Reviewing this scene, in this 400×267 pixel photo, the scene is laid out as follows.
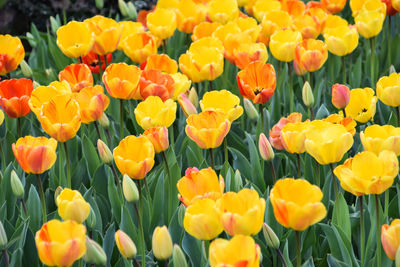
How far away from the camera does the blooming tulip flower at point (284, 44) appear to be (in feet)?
8.37

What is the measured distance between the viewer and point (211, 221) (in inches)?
56.1

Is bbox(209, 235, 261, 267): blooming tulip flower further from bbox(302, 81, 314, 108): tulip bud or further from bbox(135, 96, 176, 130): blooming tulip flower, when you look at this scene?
bbox(302, 81, 314, 108): tulip bud

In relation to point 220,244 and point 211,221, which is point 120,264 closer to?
point 211,221

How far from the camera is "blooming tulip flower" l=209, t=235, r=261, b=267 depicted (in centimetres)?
124

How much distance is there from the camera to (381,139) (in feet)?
5.56

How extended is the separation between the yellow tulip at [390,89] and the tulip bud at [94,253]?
1.10 m

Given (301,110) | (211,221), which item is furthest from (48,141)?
(301,110)

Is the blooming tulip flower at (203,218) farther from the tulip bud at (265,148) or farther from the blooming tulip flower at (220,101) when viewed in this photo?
the blooming tulip flower at (220,101)

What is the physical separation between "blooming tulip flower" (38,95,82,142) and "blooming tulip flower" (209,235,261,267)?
31.7 inches

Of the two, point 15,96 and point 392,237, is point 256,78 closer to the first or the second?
point 15,96

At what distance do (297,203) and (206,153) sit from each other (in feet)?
3.30

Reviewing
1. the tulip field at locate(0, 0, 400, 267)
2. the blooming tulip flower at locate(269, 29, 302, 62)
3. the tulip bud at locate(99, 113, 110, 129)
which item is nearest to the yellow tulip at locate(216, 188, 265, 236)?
the tulip field at locate(0, 0, 400, 267)

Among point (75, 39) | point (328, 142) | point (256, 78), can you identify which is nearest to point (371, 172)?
point (328, 142)

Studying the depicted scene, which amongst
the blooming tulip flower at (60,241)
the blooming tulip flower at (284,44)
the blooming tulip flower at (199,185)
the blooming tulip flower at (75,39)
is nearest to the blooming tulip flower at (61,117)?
the blooming tulip flower at (199,185)
